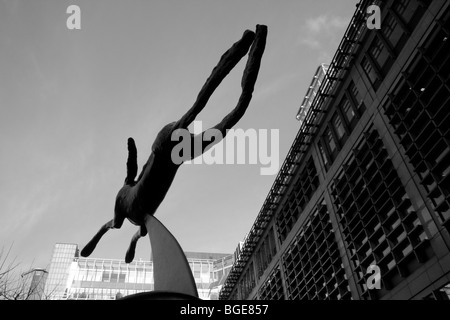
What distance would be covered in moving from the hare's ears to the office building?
1350cm

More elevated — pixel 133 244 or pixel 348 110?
pixel 348 110

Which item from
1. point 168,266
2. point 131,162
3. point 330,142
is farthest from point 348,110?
point 168,266

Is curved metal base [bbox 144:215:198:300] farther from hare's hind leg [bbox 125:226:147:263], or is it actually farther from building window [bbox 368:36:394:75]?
building window [bbox 368:36:394:75]

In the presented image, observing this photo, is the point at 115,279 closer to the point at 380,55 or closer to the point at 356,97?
the point at 356,97

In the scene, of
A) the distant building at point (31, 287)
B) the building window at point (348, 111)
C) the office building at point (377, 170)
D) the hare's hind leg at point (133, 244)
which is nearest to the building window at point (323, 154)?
the office building at point (377, 170)

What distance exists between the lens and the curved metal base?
145 inches

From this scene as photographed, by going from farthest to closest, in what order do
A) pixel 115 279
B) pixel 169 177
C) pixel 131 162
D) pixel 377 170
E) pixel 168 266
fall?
pixel 115 279
pixel 377 170
pixel 131 162
pixel 169 177
pixel 168 266

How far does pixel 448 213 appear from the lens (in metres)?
14.9

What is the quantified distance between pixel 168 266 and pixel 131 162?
Result: 149 cm

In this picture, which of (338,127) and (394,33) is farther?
(338,127)

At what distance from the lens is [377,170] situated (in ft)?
63.8

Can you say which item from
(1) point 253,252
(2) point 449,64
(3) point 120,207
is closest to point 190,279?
(3) point 120,207

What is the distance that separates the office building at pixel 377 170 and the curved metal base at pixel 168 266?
13.5 metres

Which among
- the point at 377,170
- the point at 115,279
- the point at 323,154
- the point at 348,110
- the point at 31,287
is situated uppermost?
the point at 115,279
